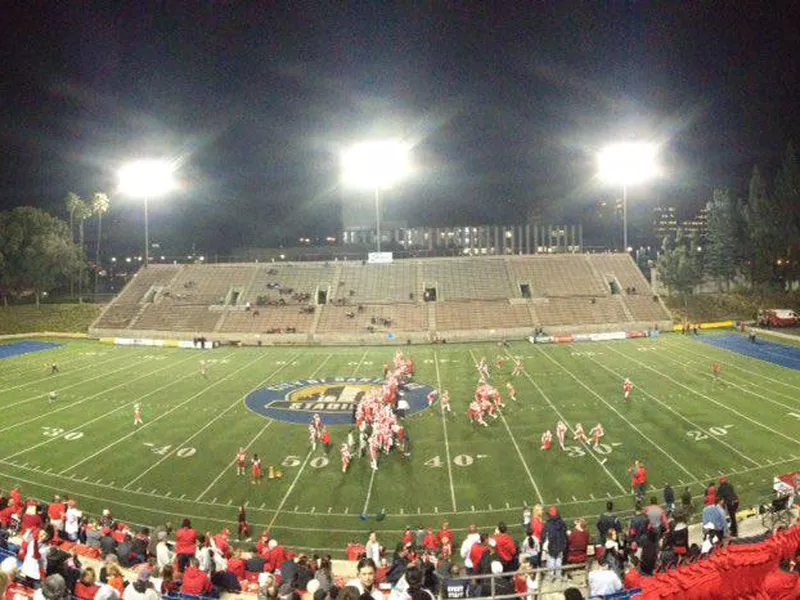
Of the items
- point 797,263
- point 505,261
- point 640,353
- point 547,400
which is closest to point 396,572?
point 547,400

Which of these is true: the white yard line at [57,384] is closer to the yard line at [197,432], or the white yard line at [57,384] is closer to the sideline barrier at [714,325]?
the yard line at [197,432]

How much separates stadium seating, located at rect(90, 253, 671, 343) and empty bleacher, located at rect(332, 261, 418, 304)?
0.35 feet

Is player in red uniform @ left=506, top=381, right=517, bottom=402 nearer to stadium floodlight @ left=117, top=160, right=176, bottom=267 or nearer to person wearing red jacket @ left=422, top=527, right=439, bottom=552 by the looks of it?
person wearing red jacket @ left=422, top=527, right=439, bottom=552

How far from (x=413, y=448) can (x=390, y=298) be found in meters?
37.6

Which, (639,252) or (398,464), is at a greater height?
(639,252)

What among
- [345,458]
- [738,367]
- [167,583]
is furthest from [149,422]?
[738,367]

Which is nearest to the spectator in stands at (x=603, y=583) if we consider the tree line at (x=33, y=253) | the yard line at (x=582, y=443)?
the yard line at (x=582, y=443)

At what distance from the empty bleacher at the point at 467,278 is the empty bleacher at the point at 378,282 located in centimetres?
148

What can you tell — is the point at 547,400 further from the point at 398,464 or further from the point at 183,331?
the point at 183,331

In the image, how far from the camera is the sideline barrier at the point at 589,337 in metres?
48.1

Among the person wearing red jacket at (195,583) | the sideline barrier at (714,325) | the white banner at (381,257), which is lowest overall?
the person wearing red jacket at (195,583)

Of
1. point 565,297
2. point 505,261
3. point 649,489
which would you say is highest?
Result: point 505,261

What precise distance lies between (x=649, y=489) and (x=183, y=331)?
4544 centimetres

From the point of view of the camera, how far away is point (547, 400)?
92.8ft
